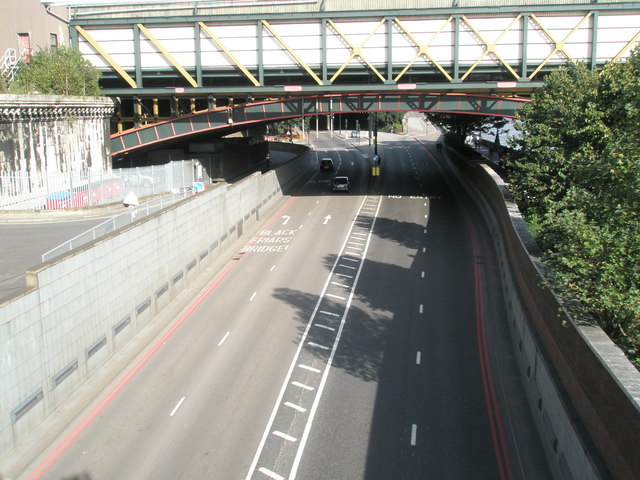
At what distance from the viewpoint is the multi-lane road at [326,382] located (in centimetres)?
1867

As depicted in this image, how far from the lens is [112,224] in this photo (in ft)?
89.4

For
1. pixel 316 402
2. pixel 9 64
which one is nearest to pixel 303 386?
pixel 316 402

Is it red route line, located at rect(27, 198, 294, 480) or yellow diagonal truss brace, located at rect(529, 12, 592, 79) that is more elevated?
yellow diagonal truss brace, located at rect(529, 12, 592, 79)

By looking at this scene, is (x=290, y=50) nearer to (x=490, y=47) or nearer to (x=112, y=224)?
(x=490, y=47)

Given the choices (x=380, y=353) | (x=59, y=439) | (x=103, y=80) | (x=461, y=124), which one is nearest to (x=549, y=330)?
(x=380, y=353)

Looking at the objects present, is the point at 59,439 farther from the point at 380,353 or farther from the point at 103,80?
the point at 103,80

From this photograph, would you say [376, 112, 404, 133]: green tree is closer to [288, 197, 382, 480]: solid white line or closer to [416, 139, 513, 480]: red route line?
[416, 139, 513, 480]: red route line

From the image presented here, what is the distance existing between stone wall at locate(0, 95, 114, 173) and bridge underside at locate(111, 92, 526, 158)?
3.55 meters

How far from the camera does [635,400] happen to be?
12.9 m

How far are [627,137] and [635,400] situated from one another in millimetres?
9927

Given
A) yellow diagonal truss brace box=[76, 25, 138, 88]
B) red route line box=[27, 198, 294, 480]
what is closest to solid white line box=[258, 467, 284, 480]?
red route line box=[27, 198, 294, 480]

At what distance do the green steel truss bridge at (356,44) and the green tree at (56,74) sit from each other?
234 cm

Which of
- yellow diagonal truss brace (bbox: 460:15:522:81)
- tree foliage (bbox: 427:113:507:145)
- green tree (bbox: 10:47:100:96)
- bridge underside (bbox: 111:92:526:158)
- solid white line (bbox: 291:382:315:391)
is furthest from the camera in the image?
tree foliage (bbox: 427:113:507:145)

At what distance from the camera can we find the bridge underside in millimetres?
50812
